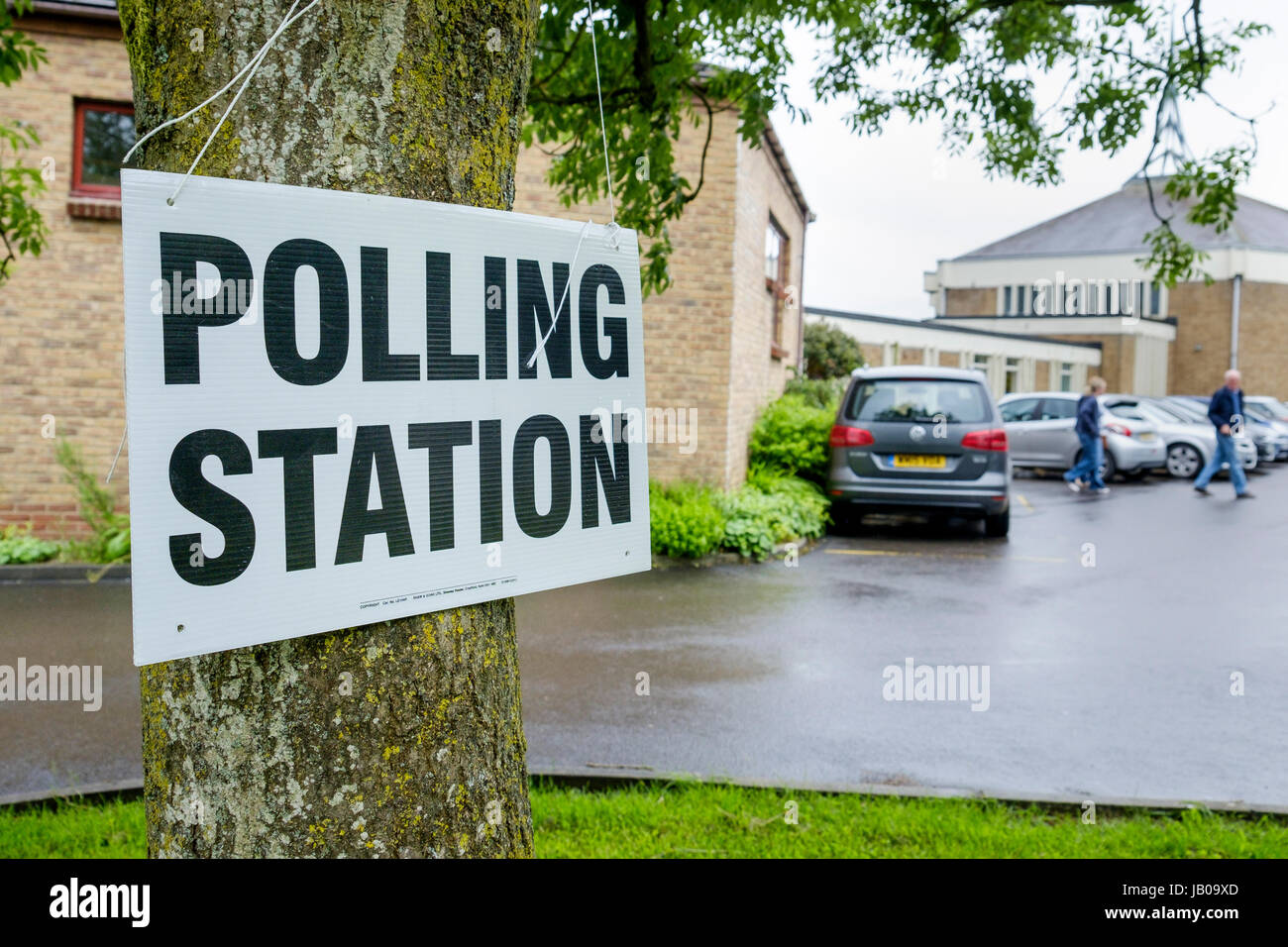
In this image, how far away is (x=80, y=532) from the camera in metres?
10.7

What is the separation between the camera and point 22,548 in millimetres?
9984

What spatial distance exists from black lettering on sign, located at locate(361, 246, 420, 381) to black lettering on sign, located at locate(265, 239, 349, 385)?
32 millimetres

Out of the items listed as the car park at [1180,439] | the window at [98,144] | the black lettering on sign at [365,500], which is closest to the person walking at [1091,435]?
the car park at [1180,439]

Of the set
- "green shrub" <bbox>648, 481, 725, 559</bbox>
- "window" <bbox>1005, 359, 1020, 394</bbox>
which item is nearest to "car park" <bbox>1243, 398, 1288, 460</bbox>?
"window" <bbox>1005, 359, 1020, 394</bbox>

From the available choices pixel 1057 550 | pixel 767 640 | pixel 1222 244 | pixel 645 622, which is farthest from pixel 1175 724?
pixel 1222 244

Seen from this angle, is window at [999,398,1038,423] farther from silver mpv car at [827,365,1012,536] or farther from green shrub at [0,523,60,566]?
green shrub at [0,523,60,566]

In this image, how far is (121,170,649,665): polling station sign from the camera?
1.63 metres

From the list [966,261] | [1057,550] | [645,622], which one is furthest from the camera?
[966,261]

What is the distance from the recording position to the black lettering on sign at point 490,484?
1949mm

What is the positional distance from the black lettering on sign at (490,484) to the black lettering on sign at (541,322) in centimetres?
12

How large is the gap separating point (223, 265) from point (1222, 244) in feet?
198
